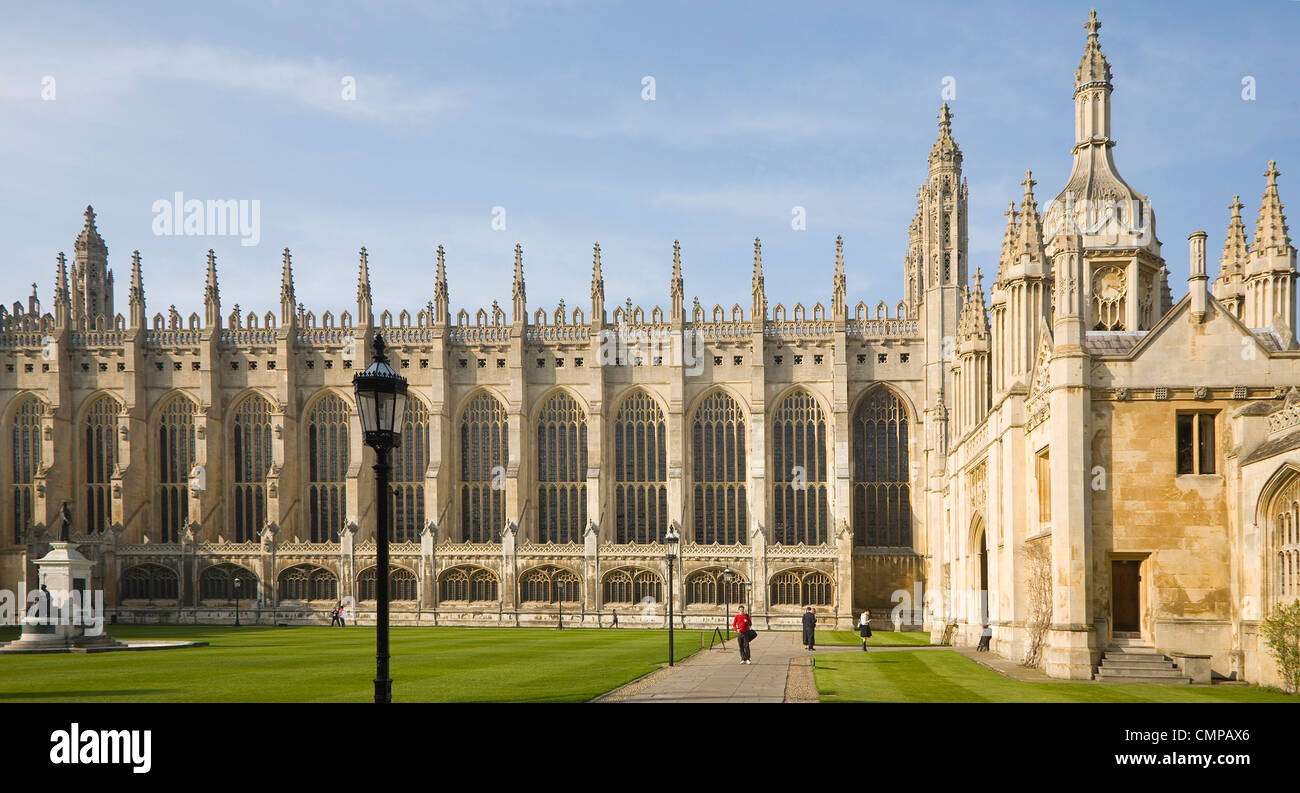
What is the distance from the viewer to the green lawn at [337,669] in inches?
763

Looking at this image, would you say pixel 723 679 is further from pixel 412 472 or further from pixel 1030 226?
pixel 412 472

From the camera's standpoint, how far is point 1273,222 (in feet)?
84.0

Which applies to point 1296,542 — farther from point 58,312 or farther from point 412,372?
point 58,312

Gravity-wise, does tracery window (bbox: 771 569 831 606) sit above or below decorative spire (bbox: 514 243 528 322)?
below

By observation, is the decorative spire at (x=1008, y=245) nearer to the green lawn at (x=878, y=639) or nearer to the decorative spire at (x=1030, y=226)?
the decorative spire at (x=1030, y=226)

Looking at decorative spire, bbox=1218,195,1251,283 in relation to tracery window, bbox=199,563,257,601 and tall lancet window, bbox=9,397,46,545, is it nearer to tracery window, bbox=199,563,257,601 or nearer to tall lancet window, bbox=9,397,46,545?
tracery window, bbox=199,563,257,601

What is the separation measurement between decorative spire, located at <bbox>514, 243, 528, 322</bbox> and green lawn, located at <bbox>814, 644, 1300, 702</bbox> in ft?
103

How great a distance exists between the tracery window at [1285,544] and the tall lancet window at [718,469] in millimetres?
33199

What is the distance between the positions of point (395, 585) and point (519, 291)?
48.4 ft

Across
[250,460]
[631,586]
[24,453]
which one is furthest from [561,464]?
[24,453]

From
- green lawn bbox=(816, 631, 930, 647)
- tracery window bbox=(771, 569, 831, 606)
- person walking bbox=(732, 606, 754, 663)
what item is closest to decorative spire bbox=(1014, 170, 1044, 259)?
person walking bbox=(732, 606, 754, 663)

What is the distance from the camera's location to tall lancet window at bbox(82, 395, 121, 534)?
56.5m
